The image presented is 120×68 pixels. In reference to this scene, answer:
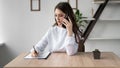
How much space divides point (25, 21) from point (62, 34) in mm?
1918

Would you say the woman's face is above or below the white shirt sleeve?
above

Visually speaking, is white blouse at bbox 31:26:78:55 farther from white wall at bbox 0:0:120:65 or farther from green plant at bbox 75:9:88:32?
white wall at bbox 0:0:120:65

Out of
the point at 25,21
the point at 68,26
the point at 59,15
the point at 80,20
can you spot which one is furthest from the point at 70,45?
the point at 25,21

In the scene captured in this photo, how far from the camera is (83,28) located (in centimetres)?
419

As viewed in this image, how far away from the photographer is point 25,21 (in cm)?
424

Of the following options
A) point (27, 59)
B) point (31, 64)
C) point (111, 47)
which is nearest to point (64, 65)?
point (31, 64)

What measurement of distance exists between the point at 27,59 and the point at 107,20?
2468 millimetres

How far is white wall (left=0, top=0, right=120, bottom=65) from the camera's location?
13.8 feet

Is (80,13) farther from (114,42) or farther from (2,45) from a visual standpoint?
(2,45)

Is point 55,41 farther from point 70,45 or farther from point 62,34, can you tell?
point 70,45

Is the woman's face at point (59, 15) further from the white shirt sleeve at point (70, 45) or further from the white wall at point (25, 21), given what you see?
the white wall at point (25, 21)

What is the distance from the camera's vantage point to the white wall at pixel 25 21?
4219 mm

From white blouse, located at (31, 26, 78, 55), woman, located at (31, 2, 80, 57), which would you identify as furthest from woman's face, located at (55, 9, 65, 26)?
white blouse, located at (31, 26, 78, 55)

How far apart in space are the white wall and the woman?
5.76ft
